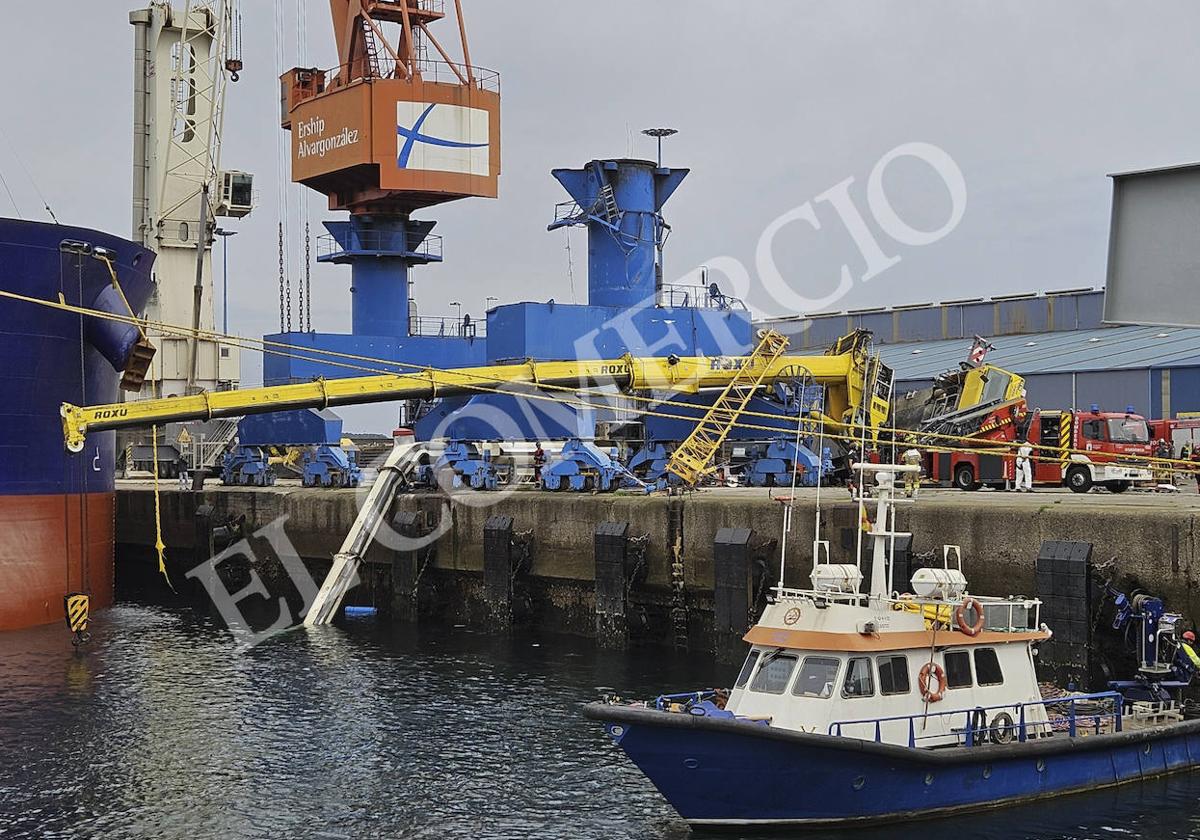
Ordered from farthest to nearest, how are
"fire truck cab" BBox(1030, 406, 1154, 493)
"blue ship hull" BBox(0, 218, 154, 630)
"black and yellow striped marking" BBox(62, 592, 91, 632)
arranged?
"fire truck cab" BBox(1030, 406, 1154, 493)
"blue ship hull" BBox(0, 218, 154, 630)
"black and yellow striped marking" BBox(62, 592, 91, 632)

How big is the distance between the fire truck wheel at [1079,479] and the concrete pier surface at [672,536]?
3.82 feet

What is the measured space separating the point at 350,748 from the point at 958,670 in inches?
386

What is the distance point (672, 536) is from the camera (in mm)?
31547

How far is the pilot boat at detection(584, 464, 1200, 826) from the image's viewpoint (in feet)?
55.5

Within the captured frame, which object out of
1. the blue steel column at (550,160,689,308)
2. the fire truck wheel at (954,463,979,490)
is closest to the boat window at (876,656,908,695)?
the fire truck wheel at (954,463,979,490)

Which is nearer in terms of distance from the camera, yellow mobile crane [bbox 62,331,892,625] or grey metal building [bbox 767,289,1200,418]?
yellow mobile crane [bbox 62,331,892,625]

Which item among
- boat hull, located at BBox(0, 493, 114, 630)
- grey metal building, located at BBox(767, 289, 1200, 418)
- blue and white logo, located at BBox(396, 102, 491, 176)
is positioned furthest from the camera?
blue and white logo, located at BBox(396, 102, 491, 176)

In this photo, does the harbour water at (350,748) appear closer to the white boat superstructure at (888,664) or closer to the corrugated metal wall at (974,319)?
the white boat superstructure at (888,664)

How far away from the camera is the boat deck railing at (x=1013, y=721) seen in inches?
693

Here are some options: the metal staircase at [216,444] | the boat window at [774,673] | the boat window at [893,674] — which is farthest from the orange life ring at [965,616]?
the metal staircase at [216,444]

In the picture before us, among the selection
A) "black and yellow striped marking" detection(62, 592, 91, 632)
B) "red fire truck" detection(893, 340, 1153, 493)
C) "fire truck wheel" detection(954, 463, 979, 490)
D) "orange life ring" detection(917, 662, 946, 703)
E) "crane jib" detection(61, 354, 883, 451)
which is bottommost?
"black and yellow striped marking" detection(62, 592, 91, 632)

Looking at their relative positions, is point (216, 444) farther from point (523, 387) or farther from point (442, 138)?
point (523, 387)

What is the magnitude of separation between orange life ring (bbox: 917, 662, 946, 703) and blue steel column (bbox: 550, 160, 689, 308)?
36923 mm

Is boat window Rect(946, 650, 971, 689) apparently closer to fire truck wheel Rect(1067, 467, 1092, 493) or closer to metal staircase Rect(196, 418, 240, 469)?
fire truck wheel Rect(1067, 467, 1092, 493)
